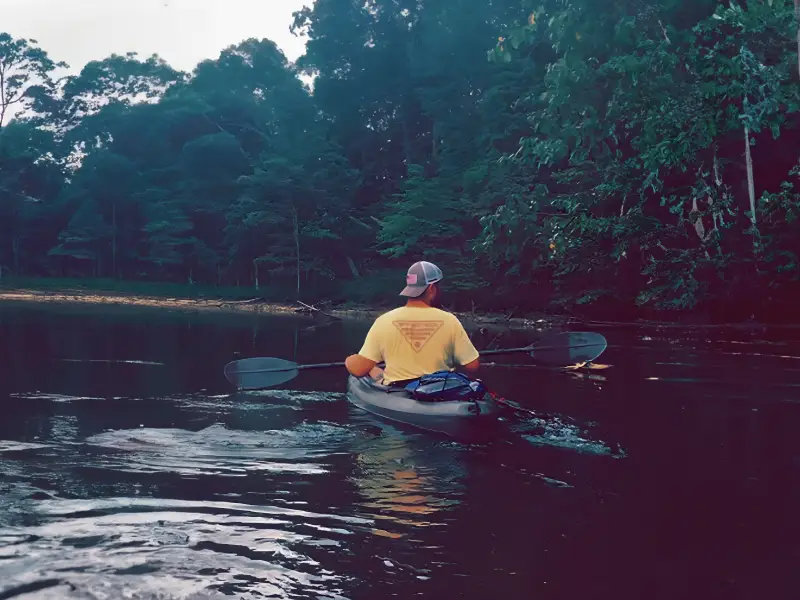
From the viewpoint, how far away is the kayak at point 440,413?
7.66 metres

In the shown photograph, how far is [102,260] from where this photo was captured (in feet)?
173

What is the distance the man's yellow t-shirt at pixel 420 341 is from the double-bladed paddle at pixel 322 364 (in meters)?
1.43

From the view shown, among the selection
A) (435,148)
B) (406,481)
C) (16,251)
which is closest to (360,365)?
(406,481)

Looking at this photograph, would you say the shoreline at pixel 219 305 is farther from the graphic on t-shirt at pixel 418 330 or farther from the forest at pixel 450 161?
the graphic on t-shirt at pixel 418 330

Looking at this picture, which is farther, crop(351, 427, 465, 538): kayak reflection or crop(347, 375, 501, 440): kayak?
crop(347, 375, 501, 440): kayak

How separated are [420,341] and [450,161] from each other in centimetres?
3158

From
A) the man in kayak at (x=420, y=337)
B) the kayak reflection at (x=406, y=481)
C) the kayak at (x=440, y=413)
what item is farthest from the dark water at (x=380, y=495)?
the man in kayak at (x=420, y=337)

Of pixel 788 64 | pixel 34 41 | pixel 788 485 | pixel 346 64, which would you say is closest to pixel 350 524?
pixel 788 485

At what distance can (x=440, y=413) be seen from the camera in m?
7.84

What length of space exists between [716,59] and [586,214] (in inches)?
195

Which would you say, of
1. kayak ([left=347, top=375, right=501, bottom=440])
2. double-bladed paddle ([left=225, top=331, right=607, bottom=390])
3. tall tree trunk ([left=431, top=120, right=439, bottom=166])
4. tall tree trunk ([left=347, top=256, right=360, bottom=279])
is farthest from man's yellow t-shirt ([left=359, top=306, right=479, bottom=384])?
tall tree trunk ([left=431, top=120, right=439, bottom=166])

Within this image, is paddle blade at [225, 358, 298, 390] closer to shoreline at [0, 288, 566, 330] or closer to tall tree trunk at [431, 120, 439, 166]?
shoreline at [0, 288, 566, 330]

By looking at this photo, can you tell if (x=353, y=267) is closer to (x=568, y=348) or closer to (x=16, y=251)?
(x=16, y=251)

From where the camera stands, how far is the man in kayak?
802cm
